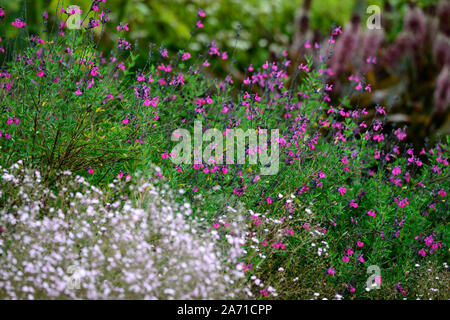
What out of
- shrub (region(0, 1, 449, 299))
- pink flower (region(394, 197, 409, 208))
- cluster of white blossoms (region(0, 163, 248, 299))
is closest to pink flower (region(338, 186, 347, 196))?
shrub (region(0, 1, 449, 299))

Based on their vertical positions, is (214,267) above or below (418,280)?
above

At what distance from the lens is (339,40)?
18.6ft

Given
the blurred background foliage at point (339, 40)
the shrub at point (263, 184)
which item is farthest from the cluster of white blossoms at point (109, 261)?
the blurred background foliage at point (339, 40)

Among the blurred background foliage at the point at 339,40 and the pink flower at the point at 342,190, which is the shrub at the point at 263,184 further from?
the blurred background foliage at the point at 339,40

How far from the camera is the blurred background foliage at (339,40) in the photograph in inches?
212

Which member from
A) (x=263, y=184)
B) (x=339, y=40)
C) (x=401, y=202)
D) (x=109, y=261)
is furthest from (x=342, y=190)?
(x=339, y=40)

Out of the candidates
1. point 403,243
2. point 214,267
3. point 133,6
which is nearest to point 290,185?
point 403,243

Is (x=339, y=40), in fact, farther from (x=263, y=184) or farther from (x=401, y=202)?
(x=263, y=184)

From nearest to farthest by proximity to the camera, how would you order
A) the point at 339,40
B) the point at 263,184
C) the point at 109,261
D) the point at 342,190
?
the point at 109,261 < the point at 263,184 < the point at 342,190 < the point at 339,40

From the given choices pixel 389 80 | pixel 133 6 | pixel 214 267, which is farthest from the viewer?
pixel 133 6
